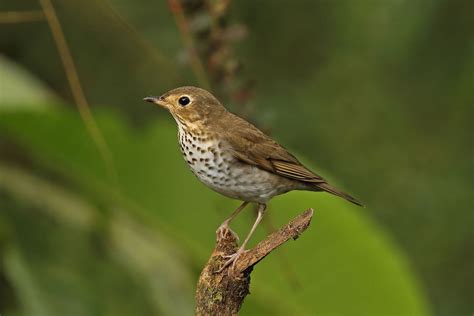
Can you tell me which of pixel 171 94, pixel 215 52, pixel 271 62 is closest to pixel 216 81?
pixel 215 52

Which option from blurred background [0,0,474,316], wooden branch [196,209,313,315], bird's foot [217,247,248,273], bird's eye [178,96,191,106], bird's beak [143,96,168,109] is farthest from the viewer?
blurred background [0,0,474,316]

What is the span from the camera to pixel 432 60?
28.0 ft

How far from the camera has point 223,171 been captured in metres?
4.46

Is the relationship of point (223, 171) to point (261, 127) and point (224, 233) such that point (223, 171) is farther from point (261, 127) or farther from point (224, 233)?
point (261, 127)

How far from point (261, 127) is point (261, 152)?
36cm

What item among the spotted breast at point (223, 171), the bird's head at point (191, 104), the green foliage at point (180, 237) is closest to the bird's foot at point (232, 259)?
the spotted breast at point (223, 171)

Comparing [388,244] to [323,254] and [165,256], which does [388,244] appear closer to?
[323,254]

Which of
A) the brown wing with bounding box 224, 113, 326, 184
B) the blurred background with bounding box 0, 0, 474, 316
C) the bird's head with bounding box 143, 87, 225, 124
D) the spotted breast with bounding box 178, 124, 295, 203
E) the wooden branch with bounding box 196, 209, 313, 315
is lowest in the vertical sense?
the wooden branch with bounding box 196, 209, 313, 315

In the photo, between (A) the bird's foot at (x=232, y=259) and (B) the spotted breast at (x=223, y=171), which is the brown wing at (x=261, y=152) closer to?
(B) the spotted breast at (x=223, y=171)

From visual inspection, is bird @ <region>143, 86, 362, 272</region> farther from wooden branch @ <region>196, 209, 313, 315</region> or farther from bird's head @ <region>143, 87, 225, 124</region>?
wooden branch @ <region>196, 209, 313, 315</region>

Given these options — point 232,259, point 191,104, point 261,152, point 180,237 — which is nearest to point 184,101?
point 191,104

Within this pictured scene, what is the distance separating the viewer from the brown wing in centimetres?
455

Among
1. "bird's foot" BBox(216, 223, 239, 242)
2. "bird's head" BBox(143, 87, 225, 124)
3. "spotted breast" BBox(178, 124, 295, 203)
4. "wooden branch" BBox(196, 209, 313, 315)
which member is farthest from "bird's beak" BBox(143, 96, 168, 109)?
"wooden branch" BBox(196, 209, 313, 315)

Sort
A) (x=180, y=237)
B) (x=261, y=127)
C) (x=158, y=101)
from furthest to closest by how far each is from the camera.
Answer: (x=180, y=237) < (x=261, y=127) < (x=158, y=101)
